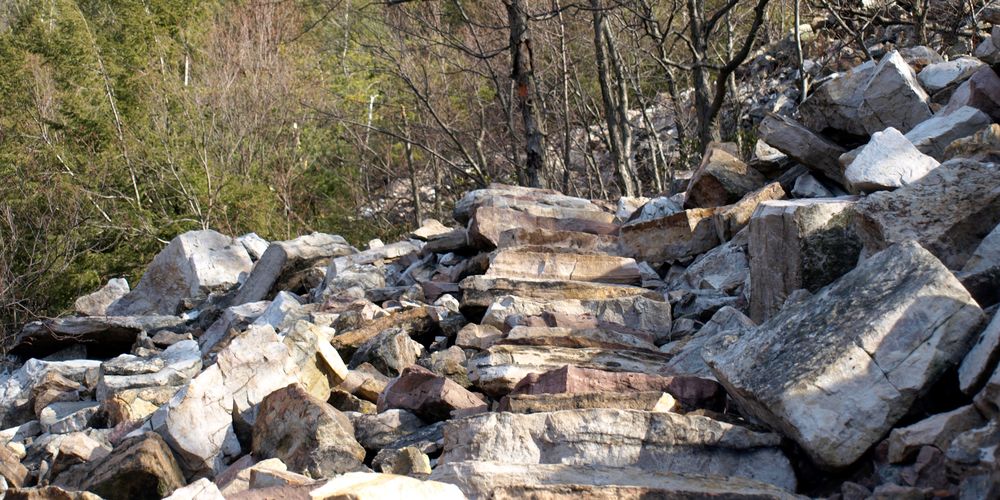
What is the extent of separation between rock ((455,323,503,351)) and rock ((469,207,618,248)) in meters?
1.74

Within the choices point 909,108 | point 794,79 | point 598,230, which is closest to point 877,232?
point 909,108

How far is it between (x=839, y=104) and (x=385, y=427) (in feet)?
12.1

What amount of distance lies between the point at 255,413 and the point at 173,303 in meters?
5.10

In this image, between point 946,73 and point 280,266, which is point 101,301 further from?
point 946,73

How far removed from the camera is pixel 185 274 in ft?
31.2

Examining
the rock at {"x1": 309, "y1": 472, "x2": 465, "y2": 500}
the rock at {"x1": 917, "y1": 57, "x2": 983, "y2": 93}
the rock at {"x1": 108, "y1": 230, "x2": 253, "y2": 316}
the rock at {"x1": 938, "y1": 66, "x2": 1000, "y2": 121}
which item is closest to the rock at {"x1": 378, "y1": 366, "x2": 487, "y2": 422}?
the rock at {"x1": 309, "y1": 472, "x2": 465, "y2": 500}

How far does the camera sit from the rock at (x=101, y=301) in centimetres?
999

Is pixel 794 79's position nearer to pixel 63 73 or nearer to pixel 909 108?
pixel 909 108

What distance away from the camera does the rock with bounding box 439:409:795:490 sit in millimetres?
3236

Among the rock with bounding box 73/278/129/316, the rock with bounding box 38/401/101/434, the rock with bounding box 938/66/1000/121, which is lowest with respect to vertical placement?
the rock with bounding box 73/278/129/316

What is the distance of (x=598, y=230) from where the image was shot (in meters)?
7.66

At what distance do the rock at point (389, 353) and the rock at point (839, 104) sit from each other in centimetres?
289

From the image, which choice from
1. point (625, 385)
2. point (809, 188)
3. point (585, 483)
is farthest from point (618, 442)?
point (809, 188)

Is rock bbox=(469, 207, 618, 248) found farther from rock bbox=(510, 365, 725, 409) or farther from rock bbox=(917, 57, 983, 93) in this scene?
rock bbox=(510, 365, 725, 409)
